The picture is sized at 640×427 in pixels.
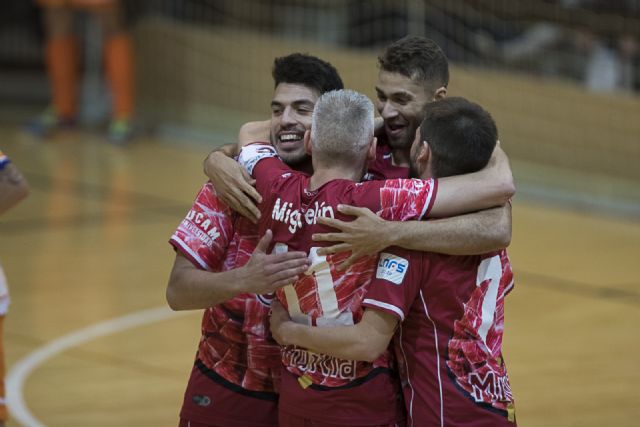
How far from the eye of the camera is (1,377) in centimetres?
376

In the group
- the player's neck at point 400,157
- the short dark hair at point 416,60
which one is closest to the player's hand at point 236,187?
the player's neck at point 400,157

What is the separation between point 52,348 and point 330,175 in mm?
3433

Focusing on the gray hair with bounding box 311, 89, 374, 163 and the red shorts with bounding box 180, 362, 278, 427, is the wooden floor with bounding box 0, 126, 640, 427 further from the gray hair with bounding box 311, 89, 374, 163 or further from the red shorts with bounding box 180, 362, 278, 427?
Answer: the gray hair with bounding box 311, 89, 374, 163

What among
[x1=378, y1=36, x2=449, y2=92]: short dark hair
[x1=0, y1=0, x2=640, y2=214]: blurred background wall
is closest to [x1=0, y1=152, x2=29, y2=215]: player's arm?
[x1=378, y1=36, x2=449, y2=92]: short dark hair

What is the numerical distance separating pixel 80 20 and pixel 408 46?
1052 centimetres

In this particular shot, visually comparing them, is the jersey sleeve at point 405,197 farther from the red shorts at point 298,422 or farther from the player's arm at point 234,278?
the red shorts at point 298,422

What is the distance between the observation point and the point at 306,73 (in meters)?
3.69

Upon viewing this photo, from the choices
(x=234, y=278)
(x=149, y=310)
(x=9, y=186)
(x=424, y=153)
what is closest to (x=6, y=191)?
(x=9, y=186)

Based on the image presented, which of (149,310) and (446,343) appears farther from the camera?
(149,310)

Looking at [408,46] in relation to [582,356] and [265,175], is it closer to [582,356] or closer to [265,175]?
[265,175]

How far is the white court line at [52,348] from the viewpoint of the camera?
17.9ft

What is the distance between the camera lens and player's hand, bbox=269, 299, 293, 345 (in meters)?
3.33

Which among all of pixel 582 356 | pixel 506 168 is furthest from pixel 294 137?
pixel 582 356

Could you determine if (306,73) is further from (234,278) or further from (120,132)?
(120,132)
